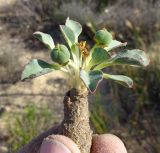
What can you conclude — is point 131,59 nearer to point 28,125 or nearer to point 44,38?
point 44,38

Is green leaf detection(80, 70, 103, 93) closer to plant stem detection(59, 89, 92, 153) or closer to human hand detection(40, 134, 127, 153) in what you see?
plant stem detection(59, 89, 92, 153)

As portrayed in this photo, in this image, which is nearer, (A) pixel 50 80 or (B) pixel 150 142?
(B) pixel 150 142

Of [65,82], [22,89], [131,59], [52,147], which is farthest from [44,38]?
[22,89]

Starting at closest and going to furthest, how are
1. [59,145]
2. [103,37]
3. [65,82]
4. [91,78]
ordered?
1. [91,78]
2. [103,37]
3. [59,145]
4. [65,82]

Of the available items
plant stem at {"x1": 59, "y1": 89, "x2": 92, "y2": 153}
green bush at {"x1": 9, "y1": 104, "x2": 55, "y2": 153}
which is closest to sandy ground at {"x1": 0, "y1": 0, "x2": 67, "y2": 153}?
green bush at {"x1": 9, "y1": 104, "x2": 55, "y2": 153}

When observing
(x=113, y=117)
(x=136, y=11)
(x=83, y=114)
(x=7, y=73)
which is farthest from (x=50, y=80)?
(x=83, y=114)

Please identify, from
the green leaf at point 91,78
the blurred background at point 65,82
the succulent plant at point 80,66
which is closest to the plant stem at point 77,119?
the succulent plant at point 80,66

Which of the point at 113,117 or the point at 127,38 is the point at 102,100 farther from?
the point at 127,38
